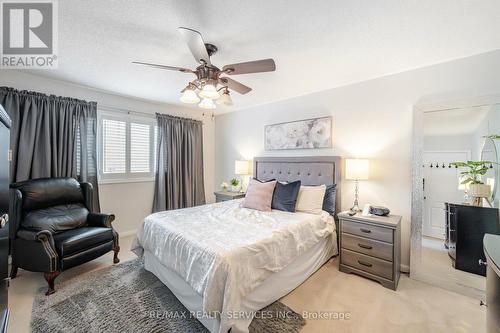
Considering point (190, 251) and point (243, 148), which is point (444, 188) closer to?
point (190, 251)

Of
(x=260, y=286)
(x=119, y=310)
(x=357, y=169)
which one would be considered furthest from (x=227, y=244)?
(x=357, y=169)

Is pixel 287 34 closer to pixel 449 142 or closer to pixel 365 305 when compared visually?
pixel 449 142

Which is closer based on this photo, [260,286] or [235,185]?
[260,286]

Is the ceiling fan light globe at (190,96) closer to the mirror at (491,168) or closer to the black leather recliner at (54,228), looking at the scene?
the black leather recliner at (54,228)

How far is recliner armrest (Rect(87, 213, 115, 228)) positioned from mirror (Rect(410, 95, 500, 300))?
3752 millimetres

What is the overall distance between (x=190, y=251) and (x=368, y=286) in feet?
6.40

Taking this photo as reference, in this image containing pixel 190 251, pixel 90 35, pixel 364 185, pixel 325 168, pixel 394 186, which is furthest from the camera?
pixel 325 168

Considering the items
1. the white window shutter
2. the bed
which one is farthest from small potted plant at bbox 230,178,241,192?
the white window shutter

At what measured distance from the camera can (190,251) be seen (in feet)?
5.78

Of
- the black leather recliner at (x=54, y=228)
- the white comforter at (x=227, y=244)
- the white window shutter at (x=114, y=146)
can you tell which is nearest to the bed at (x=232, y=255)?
the white comforter at (x=227, y=244)

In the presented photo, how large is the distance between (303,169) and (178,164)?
249 centimetres

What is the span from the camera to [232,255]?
5.19ft

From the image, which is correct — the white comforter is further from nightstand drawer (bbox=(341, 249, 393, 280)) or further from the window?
the window

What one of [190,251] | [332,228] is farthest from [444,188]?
[190,251]
